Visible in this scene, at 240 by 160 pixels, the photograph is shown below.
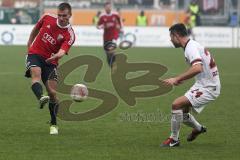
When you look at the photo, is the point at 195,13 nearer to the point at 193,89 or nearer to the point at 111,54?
the point at 111,54

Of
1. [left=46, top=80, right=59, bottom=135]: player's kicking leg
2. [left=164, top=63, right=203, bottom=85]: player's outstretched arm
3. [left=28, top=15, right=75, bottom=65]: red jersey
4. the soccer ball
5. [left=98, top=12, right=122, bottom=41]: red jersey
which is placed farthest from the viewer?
[left=98, top=12, right=122, bottom=41]: red jersey

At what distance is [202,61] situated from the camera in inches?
421

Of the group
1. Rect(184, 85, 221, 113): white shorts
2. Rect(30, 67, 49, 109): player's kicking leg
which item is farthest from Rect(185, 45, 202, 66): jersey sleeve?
Rect(30, 67, 49, 109): player's kicking leg

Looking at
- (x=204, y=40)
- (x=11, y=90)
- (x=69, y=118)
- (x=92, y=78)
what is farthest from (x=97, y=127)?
(x=204, y=40)

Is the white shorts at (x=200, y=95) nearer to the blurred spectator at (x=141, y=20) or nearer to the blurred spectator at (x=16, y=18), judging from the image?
the blurred spectator at (x=16, y=18)

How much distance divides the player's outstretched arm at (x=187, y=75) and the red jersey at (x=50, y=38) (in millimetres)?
2832

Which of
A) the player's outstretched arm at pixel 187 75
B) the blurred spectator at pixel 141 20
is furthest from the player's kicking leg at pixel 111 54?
the blurred spectator at pixel 141 20

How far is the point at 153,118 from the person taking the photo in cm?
1463

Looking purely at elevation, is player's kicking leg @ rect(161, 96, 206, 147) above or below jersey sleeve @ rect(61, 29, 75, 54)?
below

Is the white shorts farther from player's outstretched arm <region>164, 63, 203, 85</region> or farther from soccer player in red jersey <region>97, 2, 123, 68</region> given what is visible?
soccer player in red jersey <region>97, 2, 123, 68</region>

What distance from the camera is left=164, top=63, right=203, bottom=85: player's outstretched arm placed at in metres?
10.1

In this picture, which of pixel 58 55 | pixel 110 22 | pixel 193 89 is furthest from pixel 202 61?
pixel 110 22

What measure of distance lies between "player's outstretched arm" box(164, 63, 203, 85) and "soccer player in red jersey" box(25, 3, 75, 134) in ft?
8.96

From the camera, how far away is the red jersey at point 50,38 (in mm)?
12461
